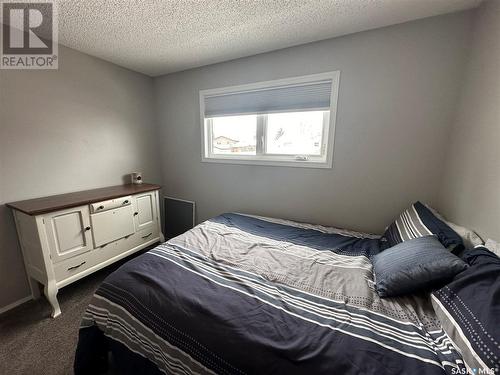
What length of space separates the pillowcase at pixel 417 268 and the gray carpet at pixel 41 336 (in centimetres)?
199

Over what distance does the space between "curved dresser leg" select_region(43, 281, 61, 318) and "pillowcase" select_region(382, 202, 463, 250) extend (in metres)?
2.63

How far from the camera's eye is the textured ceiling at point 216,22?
140 centimetres

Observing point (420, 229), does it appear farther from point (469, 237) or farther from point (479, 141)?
point (479, 141)

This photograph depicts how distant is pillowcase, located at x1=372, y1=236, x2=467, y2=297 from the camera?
940 millimetres

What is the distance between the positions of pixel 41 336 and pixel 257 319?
1762 millimetres

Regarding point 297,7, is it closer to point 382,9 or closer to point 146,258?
point 382,9

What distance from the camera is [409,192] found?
1.74m

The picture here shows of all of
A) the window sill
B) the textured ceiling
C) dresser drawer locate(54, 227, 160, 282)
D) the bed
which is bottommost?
dresser drawer locate(54, 227, 160, 282)

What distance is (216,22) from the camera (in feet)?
5.25

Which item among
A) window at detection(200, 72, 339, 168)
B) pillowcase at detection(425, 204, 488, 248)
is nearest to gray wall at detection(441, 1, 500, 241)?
pillowcase at detection(425, 204, 488, 248)

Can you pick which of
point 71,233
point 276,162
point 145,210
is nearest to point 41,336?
point 71,233

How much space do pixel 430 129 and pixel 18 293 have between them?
377 centimetres

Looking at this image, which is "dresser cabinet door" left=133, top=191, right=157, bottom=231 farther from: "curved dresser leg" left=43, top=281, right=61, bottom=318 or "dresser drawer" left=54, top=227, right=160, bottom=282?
"curved dresser leg" left=43, top=281, right=61, bottom=318

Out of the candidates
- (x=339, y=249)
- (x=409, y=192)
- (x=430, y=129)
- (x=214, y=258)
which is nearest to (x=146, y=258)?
(x=214, y=258)
